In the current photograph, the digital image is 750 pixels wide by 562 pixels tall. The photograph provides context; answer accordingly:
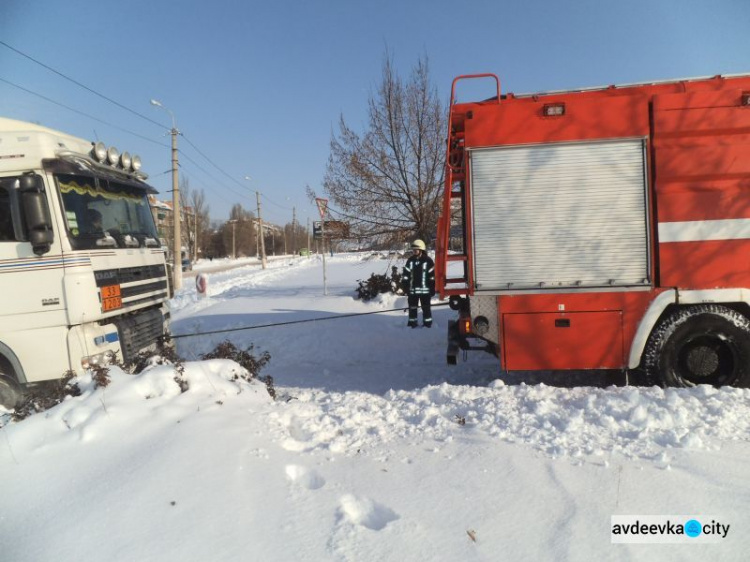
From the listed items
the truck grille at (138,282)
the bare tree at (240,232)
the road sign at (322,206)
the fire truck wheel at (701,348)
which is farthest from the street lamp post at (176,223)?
the bare tree at (240,232)

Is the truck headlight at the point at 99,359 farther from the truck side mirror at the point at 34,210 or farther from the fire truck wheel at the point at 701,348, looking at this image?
the fire truck wheel at the point at 701,348

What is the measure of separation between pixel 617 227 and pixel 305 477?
4.03 metres

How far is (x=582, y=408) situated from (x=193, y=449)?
3440 millimetres

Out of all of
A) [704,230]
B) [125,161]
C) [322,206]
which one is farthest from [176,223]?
[704,230]

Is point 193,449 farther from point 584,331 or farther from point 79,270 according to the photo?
point 584,331

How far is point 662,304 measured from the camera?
498cm

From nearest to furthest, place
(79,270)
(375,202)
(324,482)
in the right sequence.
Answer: (324,482)
(79,270)
(375,202)

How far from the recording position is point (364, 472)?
3.44 meters

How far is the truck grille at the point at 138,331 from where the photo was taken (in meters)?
5.69

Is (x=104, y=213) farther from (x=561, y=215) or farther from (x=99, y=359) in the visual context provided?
(x=561, y=215)

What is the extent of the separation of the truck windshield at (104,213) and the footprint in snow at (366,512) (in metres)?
4.15

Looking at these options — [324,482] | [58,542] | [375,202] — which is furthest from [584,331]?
[375,202]

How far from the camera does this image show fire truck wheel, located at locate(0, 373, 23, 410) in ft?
16.5

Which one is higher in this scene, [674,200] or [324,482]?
[674,200]
